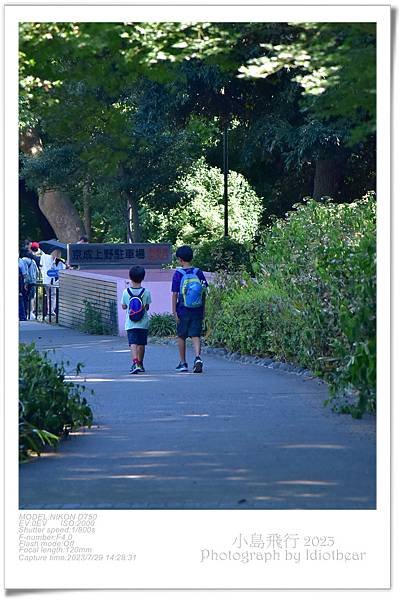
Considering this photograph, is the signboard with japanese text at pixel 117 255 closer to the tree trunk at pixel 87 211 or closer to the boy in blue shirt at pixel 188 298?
the tree trunk at pixel 87 211

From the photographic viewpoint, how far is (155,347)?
886 inches

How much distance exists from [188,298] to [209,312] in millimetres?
4825

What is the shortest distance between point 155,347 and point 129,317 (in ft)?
16.8

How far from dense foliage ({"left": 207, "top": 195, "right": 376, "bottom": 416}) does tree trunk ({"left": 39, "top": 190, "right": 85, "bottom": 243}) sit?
68.1 feet

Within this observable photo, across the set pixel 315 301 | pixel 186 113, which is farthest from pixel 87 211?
pixel 315 301

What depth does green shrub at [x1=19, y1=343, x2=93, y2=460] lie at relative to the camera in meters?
11.2

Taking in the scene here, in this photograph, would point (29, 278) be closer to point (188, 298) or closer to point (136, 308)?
point (136, 308)

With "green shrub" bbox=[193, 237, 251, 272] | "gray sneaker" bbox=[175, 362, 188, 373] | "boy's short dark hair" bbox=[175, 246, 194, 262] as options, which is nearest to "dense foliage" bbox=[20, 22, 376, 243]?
"boy's short dark hair" bbox=[175, 246, 194, 262]

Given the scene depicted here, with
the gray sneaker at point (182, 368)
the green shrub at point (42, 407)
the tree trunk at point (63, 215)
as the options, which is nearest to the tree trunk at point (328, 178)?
the gray sneaker at point (182, 368)

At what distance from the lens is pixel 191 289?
675 inches
